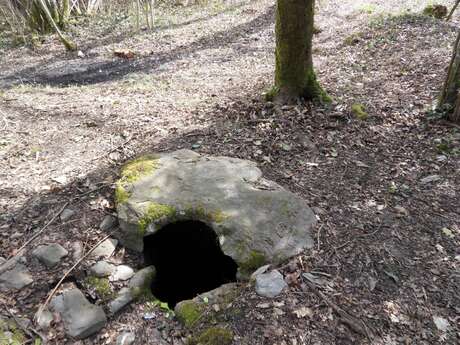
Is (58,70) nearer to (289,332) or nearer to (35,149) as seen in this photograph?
(35,149)

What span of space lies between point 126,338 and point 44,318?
0.65 meters

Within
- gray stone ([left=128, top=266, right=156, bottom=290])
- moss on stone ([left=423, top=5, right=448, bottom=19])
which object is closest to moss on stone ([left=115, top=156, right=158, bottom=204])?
gray stone ([left=128, top=266, right=156, bottom=290])

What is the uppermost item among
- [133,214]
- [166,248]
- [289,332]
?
[133,214]

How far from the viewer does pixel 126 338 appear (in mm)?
2660

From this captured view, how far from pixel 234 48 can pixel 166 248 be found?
302 inches

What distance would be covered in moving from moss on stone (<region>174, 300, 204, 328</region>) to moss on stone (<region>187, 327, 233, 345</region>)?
14 cm

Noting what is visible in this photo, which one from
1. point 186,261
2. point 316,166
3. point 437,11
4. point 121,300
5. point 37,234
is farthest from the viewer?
point 437,11

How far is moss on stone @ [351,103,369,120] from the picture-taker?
16.0 feet

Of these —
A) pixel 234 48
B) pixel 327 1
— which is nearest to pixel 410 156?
pixel 234 48

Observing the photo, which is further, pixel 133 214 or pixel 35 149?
pixel 35 149

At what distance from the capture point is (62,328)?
106 inches

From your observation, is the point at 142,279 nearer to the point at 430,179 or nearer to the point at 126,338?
the point at 126,338

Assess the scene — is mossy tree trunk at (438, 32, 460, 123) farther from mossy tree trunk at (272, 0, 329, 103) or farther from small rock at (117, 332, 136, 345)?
small rock at (117, 332, 136, 345)

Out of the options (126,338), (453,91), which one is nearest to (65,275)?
(126,338)
